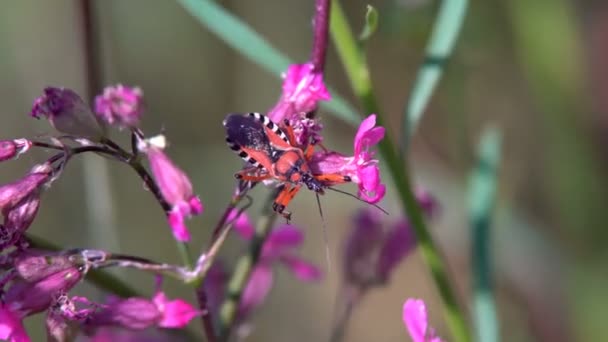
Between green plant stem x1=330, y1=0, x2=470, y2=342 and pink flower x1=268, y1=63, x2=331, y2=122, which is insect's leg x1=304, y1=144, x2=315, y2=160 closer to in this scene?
pink flower x1=268, y1=63, x2=331, y2=122

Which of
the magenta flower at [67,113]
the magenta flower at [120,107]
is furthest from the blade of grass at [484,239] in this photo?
the magenta flower at [67,113]

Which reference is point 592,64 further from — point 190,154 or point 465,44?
point 190,154

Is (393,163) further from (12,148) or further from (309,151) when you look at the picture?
(12,148)

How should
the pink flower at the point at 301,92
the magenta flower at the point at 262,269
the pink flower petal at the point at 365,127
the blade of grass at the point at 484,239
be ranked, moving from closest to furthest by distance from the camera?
1. the pink flower petal at the point at 365,127
2. the pink flower at the point at 301,92
3. the blade of grass at the point at 484,239
4. the magenta flower at the point at 262,269

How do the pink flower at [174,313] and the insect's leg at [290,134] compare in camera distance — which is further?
the pink flower at [174,313]

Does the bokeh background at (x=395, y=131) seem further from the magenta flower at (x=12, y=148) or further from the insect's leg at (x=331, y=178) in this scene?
the insect's leg at (x=331, y=178)

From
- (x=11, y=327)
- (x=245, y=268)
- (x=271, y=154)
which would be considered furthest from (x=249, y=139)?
(x=11, y=327)
